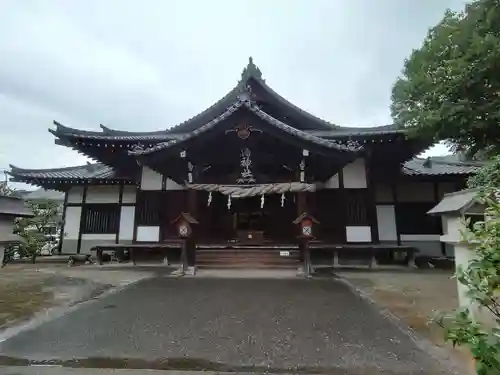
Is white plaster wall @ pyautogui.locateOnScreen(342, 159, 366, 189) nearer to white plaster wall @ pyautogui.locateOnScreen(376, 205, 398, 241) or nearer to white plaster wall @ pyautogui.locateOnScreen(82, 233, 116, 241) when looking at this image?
white plaster wall @ pyautogui.locateOnScreen(376, 205, 398, 241)

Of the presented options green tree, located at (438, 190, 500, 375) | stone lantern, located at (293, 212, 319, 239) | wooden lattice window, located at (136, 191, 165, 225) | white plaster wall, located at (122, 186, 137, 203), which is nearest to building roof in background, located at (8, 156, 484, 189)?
white plaster wall, located at (122, 186, 137, 203)

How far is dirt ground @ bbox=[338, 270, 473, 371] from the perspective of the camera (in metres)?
3.93

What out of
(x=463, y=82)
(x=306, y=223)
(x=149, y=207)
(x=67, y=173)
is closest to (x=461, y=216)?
(x=463, y=82)

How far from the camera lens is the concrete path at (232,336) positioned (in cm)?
320

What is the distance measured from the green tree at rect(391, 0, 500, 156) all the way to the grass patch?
9285 millimetres

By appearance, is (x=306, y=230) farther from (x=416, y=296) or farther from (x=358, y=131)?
(x=358, y=131)

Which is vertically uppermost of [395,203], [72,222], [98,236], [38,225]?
[395,203]

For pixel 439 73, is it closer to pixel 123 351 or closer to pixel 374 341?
pixel 374 341

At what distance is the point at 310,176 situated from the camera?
34.7ft

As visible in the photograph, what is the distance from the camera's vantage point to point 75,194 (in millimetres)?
14805

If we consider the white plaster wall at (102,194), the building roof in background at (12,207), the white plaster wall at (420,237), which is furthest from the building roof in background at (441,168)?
the building roof in background at (12,207)

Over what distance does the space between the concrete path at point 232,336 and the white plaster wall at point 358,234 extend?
534 centimetres

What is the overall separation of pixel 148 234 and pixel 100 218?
364 centimetres

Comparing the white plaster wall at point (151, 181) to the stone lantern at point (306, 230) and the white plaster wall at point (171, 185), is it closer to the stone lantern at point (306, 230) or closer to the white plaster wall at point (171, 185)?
the white plaster wall at point (171, 185)
